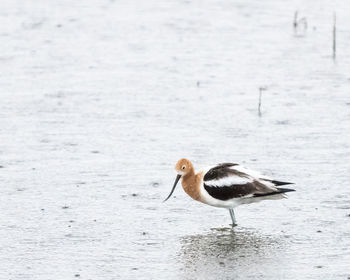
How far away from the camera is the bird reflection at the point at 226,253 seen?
791cm

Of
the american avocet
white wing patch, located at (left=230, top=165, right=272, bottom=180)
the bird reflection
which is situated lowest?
the bird reflection

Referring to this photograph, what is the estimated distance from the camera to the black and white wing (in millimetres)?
9086

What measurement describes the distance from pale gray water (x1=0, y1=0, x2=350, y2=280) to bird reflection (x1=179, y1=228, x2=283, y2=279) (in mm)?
20

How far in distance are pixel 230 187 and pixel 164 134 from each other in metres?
3.08

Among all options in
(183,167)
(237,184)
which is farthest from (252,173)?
(183,167)

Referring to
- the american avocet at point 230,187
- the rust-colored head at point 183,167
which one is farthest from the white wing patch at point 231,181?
the rust-colored head at point 183,167

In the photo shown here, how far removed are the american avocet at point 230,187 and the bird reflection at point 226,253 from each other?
32 cm

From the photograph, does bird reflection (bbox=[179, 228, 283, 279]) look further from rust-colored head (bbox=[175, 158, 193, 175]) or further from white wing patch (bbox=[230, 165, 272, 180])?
rust-colored head (bbox=[175, 158, 193, 175])

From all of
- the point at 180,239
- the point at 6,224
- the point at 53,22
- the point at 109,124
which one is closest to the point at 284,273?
the point at 180,239

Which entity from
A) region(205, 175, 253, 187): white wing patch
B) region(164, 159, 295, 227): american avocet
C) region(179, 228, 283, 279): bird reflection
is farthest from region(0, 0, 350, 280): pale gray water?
region(205, 175, 253, 187): white wing patch

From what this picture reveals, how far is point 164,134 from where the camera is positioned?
1210cm

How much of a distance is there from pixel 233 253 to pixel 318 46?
28.2 ft

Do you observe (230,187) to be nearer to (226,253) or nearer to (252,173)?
(252,173)

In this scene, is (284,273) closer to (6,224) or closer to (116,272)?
(116,272)
